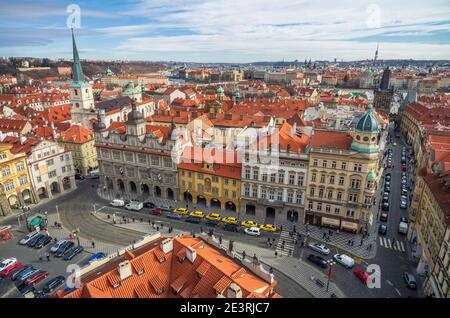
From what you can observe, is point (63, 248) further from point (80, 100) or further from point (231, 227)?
point (80, 100)

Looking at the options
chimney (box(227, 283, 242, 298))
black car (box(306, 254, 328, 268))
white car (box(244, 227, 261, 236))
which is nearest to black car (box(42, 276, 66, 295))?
chimney (box(227, 283, 242, 298))

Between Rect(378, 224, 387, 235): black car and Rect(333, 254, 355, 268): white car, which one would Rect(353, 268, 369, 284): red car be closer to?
Rect(333, 254, 355, 268): white car

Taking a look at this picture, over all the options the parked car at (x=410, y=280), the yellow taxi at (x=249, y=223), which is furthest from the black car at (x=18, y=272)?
the parked car at (x=410, y=280)

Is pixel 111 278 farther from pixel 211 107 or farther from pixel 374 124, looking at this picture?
pixel 211 107

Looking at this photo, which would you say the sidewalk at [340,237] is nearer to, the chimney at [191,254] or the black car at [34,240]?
the chimney at [191,254]

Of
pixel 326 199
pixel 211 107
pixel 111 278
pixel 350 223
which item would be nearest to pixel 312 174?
pixel 326 199

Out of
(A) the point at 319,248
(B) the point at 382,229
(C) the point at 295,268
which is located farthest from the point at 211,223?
(B) the point at 382,229
